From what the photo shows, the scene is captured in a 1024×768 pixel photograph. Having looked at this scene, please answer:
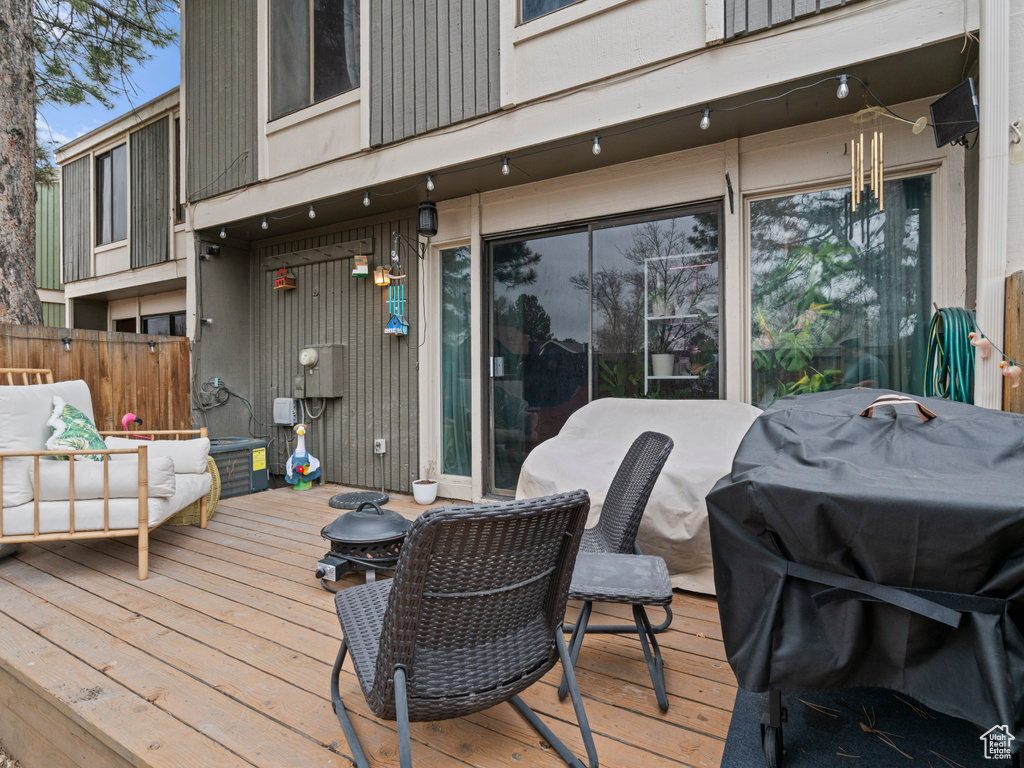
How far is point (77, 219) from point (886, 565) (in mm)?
10209

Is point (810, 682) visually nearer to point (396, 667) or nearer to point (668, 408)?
point (396, 667)

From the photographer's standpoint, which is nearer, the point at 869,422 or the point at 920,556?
the point at 920,556

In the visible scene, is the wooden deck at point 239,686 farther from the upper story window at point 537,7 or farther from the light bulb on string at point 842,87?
the upper story window at point 537,7

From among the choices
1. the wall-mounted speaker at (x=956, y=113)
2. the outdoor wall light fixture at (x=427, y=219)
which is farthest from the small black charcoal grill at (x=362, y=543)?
the wall-mounted speaker at (x=956, y=113)

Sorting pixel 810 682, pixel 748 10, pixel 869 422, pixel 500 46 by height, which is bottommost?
pixel 810 682

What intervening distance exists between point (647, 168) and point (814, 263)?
1300mm

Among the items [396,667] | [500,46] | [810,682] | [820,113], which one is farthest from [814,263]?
[396,667]

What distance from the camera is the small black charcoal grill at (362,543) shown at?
2705 mm

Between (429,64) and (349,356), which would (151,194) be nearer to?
(349,356)

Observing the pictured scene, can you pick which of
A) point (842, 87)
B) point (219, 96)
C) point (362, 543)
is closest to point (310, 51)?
point (219, 96)

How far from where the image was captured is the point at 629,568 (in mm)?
1998

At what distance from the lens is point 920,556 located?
1.10m

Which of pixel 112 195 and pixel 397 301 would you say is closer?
pixel 397 301

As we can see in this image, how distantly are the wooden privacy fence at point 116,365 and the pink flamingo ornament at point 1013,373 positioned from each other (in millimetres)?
6072
